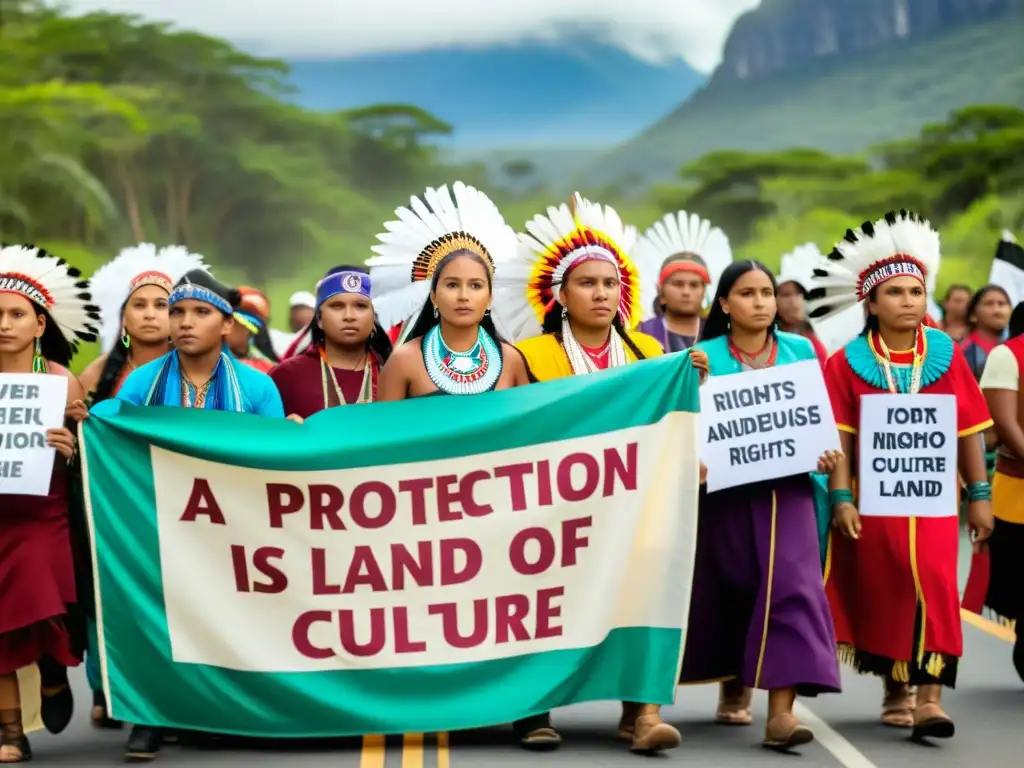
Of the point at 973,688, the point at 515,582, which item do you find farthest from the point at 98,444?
the point at 973,688

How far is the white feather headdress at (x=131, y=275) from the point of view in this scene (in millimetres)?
9984

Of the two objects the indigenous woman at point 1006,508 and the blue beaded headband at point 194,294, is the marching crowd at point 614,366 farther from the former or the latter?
the indigenous woman at point 1006,508

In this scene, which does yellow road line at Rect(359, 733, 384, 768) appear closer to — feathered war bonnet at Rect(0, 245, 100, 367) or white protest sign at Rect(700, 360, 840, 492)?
white protest sign at Rect(700, 360, 840, 492)

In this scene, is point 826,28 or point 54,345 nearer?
point 54,345

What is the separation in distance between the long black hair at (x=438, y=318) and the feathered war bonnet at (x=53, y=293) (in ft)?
5.01

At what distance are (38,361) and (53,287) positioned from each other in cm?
37

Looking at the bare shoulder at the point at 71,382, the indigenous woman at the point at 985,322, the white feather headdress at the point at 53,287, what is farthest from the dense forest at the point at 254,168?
the bare shoulder at the point at 71,382

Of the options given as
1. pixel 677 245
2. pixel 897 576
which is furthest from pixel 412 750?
pixel 677 245

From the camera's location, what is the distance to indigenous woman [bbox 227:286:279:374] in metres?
12.7

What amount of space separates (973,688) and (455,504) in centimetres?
336

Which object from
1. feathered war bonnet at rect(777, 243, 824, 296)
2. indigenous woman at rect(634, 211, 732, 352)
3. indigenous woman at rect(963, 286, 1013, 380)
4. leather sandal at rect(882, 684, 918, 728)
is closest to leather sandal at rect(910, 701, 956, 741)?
leather sandal at rect(882, 684, 918, 728)

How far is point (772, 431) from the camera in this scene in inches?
349

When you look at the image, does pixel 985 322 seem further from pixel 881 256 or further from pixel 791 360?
pixel 791 360

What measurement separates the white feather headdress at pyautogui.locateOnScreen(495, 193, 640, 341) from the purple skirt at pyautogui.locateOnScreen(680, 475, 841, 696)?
3.69 feet
